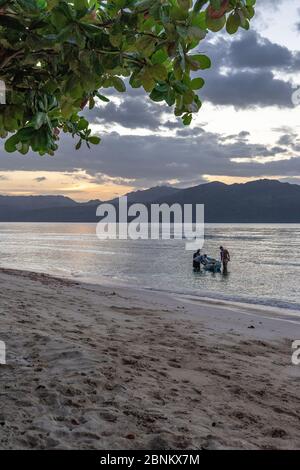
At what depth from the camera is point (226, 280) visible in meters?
28.8

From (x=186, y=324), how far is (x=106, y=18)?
352 inches

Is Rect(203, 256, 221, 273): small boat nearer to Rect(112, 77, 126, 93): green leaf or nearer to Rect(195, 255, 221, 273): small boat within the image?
Rect(195, 255, 221, 273): small boat

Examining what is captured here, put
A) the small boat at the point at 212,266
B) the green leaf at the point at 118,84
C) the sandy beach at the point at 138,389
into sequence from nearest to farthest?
the green leaf at the point at 118,84 < the sandy beach at the point at 138,389 < the small boat at the point at 212,266

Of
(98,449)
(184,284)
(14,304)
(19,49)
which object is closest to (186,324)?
(14,304)

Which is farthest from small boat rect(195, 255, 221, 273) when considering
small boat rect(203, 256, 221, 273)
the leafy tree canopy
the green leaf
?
the green leaf

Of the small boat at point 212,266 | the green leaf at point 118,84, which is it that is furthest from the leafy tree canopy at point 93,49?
the small boat at point 212,266

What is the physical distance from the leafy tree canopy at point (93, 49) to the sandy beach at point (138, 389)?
2.60 meters

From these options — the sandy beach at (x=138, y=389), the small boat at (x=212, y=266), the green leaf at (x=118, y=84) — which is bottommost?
the small boat at (x=212, y=266)

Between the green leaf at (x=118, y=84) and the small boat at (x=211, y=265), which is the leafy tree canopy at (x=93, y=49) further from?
the small boat at (x=211, y=265)

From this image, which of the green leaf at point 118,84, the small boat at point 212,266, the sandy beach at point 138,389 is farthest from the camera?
the small boat at point 212,266

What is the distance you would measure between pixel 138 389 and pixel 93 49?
382cm

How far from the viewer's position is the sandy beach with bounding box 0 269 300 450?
12.1 ft

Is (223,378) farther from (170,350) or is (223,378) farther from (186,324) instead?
(186,324)

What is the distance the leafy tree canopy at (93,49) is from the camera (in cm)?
218
